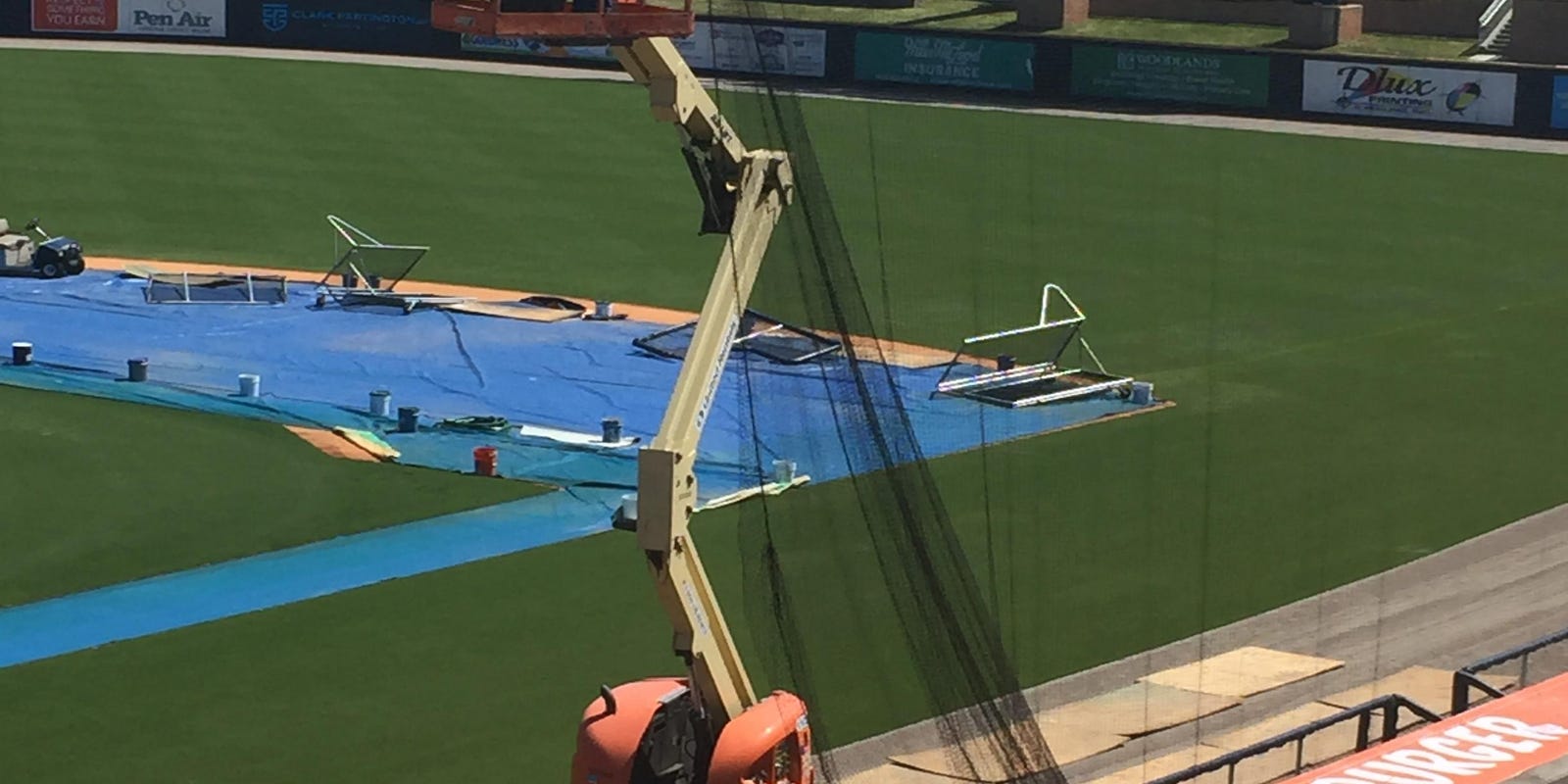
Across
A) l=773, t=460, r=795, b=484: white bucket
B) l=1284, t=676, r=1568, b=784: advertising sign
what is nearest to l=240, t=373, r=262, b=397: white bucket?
l=773, t=460, r=795, b=484: white bucket

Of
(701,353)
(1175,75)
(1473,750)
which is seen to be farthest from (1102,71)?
(701,353)

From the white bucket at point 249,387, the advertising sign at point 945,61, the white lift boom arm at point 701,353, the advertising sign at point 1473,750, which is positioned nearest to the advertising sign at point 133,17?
the advertising sign at point 945,61

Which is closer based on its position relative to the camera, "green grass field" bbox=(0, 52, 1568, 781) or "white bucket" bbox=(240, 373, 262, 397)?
"green grass field" bbox=(0, 52, 1568, 781)

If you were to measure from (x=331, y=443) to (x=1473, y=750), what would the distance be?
16.1 meters

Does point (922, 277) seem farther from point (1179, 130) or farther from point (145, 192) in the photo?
point (1179, 130)

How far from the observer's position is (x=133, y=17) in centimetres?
6906

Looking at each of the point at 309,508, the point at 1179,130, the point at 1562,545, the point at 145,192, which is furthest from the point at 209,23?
the point at 1562,545

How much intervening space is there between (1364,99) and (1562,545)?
32859mm

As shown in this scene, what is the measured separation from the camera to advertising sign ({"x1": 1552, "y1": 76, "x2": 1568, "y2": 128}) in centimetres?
5612

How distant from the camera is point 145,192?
4778cm

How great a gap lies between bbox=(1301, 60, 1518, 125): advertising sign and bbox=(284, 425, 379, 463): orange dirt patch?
3350 centimetres

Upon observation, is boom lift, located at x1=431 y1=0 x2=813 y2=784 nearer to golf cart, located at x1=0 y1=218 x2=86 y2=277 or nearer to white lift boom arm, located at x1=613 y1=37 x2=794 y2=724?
white lift boom arm, located at x1=613 y1=37 x2=794 y2=724

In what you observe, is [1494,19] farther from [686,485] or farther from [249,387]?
[686,485]

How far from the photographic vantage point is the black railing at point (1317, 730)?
17.7m
